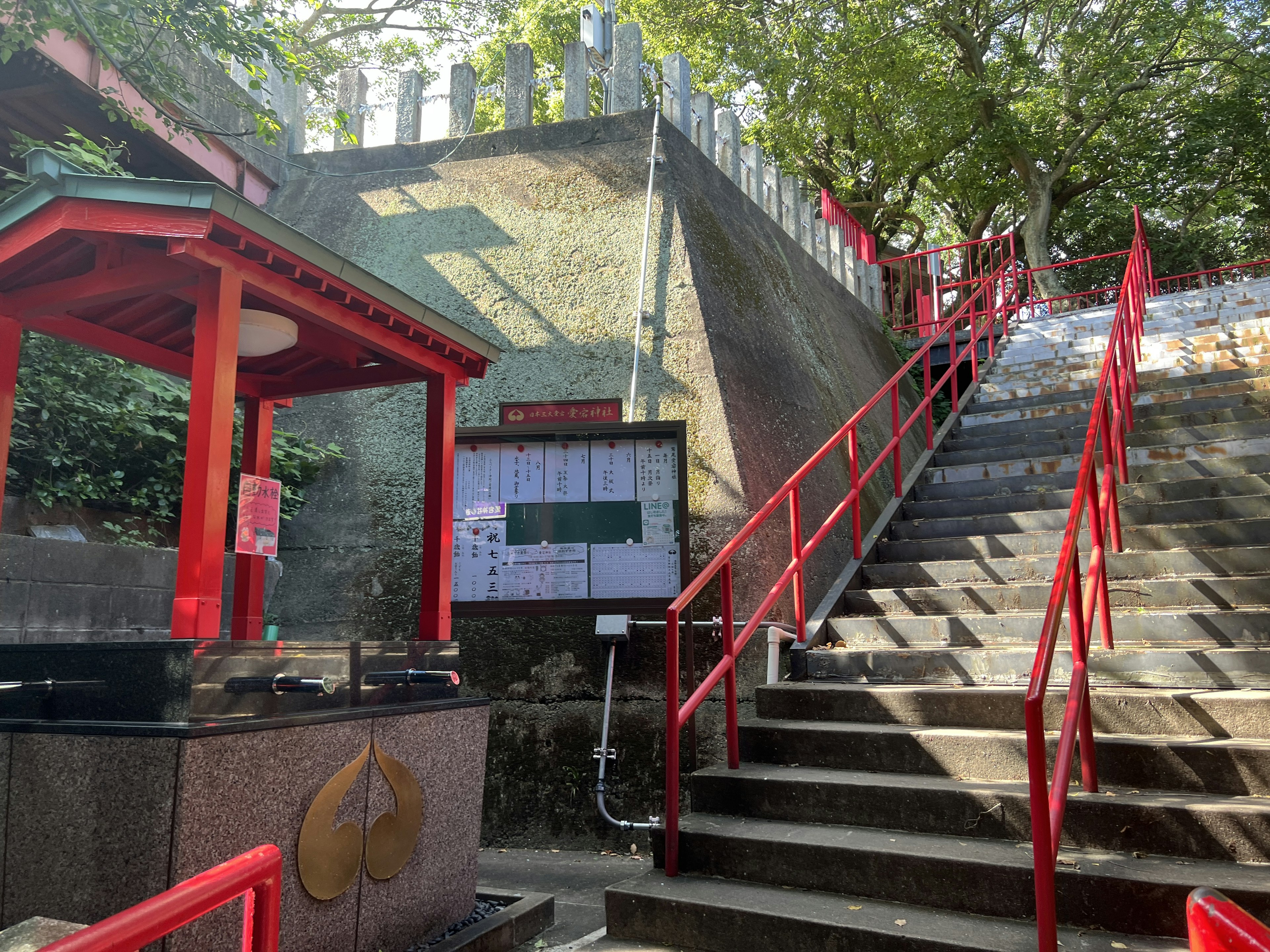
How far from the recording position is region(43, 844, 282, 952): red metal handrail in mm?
1189

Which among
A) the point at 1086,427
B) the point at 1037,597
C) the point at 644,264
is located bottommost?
the point at 1037,597

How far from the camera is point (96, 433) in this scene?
17.2ft

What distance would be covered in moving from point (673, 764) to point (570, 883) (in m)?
1.48

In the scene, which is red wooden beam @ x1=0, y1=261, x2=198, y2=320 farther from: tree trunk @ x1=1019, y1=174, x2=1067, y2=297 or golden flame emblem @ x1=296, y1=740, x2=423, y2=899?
tree trunk @ x1=1019, y1=174, x2=1067, y2=297

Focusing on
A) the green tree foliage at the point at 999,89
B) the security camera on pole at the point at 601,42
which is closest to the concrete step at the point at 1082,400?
the security camera on pole at the point at 601,42

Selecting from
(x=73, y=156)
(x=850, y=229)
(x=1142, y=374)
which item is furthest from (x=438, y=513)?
(x=850, y=229)

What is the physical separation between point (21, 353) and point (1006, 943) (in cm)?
569

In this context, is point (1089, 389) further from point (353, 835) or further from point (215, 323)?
point (215, 323)

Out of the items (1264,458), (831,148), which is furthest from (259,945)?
(831,148)

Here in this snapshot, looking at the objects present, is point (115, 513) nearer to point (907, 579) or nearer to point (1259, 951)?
point (907, 579)

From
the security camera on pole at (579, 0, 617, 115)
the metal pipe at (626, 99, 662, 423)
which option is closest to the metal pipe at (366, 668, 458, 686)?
the metal pipe at (626, 99, 662, 423)

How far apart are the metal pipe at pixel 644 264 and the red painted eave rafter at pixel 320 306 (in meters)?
2.37

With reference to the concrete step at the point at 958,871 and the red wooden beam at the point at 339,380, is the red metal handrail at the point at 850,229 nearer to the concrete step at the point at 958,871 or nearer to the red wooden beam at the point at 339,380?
the red wooden beam at the point at 339,380

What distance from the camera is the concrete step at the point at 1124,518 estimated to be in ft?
17.5
